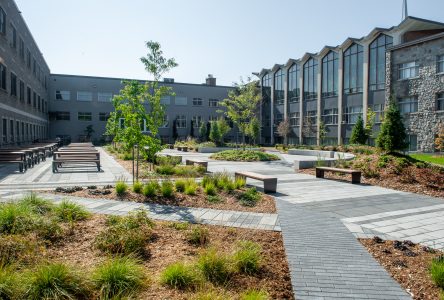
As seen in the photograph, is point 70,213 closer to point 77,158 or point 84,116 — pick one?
point 77,158

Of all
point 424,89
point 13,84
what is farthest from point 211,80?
point 13,84

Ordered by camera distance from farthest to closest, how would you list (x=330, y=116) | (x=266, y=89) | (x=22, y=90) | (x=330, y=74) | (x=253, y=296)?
(x=266, y=89), (x=330, y=74), (x=330, y=116), (x=22, y=90), (x=253, y=296)

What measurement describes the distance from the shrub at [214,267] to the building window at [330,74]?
130ft

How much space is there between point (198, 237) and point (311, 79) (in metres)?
42.4

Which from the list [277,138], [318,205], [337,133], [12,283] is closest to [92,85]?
[277,138]

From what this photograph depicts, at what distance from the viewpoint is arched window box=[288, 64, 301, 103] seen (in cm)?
4756

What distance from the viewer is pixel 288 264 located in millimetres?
4941

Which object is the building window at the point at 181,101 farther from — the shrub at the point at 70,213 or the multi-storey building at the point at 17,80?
the shrub at the point at 70,213

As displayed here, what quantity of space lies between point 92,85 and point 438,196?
166 feet

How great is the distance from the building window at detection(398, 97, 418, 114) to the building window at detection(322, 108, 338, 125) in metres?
9.00

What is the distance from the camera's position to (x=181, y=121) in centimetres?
5791

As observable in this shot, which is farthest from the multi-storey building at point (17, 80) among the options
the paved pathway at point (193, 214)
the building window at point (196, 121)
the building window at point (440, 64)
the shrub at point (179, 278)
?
the building window at point (440, 64)

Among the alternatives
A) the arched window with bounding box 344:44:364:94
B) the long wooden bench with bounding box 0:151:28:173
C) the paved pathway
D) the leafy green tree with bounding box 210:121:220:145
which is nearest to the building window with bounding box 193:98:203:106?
the leafy green tree with bounding box 210:121:220:145

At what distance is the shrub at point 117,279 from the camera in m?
3.75
